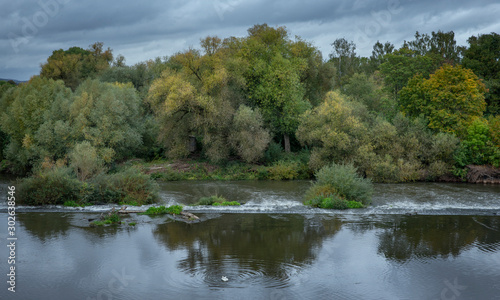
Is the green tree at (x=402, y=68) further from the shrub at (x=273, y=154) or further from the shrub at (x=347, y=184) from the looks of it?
the shrub at (x=347, y=184)

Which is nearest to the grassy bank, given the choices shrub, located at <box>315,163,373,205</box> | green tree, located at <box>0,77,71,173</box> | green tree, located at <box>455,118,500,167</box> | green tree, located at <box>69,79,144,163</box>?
green tree, located at <box>69,79,144,163</box>

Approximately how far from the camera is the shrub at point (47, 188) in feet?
91.4

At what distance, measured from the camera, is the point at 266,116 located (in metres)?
46.4

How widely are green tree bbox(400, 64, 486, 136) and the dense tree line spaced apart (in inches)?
4.2

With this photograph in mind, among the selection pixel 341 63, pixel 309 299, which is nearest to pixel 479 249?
pixel 309 299

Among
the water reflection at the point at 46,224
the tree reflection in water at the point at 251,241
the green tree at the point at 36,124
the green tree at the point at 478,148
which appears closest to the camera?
the tree reflection in water at the point at 251,241

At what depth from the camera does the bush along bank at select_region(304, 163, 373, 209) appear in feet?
91.6

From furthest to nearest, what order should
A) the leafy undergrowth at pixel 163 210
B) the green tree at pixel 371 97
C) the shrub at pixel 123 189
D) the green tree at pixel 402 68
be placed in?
1. the green tree at pixel 402 68
2. the green tree at pixel 371 97
3. the shrub at pixel 123 189
4. the leafy undergrowth at pixel 163 210

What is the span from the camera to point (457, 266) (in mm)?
17844

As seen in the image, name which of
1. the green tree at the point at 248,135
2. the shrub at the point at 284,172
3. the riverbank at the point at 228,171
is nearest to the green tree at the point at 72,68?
the riverbank at the point at 228,171

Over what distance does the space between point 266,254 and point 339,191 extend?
1109 cm

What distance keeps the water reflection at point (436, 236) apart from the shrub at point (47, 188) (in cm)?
2000

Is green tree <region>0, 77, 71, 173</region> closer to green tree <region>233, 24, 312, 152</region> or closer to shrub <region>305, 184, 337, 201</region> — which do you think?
green tree <region>233, 24, 312, 152</region>

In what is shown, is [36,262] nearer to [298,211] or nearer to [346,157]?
[298,211]
